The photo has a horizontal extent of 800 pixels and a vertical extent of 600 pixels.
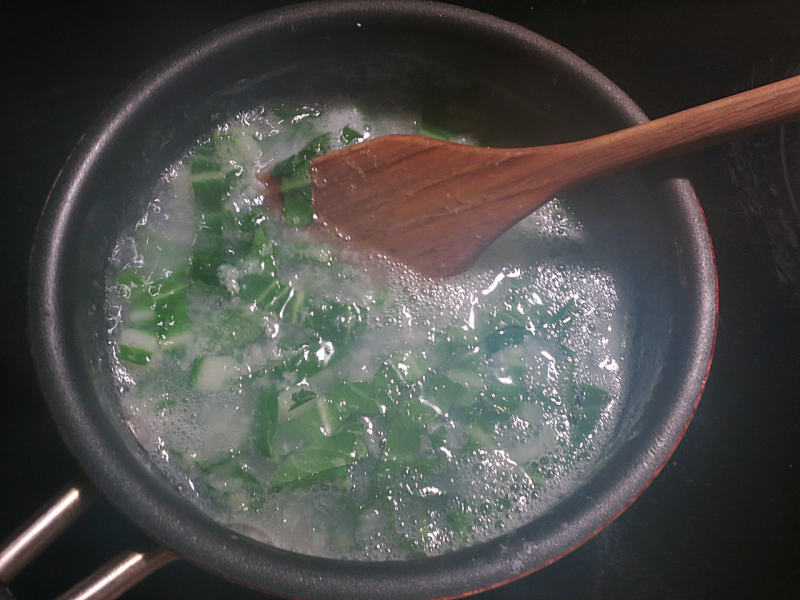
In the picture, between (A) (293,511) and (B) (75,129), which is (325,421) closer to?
(A) (293,511)

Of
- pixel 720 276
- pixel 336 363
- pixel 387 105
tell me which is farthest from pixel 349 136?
pixel 720 276

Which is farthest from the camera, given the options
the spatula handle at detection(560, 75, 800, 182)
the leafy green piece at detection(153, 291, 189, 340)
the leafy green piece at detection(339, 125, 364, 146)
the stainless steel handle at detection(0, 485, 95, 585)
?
the leafy green piece at detection(339, 125, 364, 146)

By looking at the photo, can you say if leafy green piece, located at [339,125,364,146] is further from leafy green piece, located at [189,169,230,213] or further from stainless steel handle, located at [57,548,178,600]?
stainless steel handle, located at [57,548,178,600]

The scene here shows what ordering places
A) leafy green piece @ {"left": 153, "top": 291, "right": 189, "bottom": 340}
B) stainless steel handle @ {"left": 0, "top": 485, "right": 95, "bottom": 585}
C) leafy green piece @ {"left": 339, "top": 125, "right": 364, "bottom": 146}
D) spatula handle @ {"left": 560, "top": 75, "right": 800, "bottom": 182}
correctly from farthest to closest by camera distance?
leafy green piece @ {"left": 339, "top": 125, "right": 364, "bottom": 146} → leafy green piece @ {"left": 153, "top": 291, "right": 189, "bottom": 340} → spatula handle @ {"left": 560, "top": 75, "right": 800, "bottom": 182} → stainless steel handle @ {"left": 0, "top": 485, "right": 95, "bottom": 585}

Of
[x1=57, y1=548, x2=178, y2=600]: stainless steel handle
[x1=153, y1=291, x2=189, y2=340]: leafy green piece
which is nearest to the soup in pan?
[x1=153, y1=291, x2=189, y2=340]: leafy green piece

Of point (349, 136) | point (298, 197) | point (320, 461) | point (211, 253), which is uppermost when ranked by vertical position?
point (349, 136)

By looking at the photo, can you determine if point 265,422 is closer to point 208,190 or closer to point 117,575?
point 117,575

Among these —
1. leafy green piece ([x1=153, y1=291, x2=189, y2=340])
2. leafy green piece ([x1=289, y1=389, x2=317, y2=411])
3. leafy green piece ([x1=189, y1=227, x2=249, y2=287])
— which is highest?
leafy green piece ([x1=189, y1=227, x2=249, y2=287])

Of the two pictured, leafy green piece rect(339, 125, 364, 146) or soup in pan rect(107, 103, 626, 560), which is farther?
leafy green piece rect(339, 125, 364, 146)
